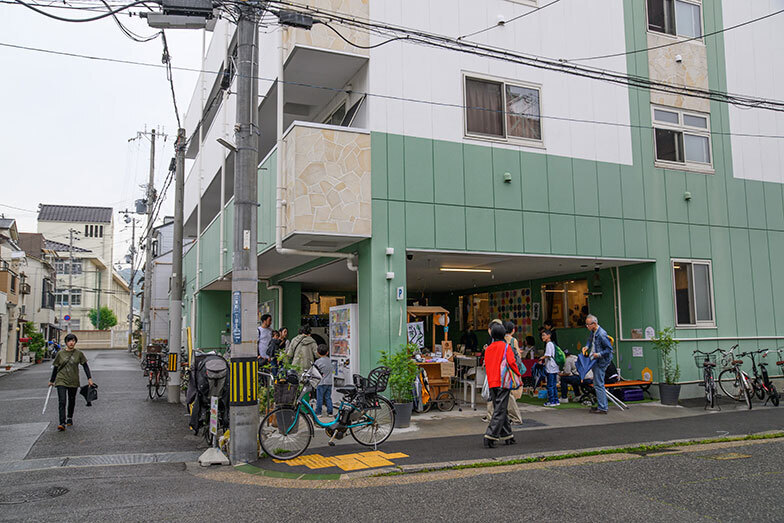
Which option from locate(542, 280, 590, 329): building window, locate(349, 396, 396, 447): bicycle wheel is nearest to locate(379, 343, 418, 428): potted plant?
locate(349, 396, 396, 447): bicycle wheel

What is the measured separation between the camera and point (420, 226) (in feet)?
39.1

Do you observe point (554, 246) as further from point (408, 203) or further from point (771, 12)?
point (771, 12)

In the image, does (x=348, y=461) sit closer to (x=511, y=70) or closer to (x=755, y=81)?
(x=511, y=70)

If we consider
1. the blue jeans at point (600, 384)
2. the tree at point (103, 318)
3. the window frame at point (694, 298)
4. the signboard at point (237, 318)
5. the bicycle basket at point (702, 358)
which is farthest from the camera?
the tree at point (103, 318)

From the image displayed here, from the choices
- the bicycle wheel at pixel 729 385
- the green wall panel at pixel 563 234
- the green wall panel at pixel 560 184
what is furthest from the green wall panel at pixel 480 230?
the bicycle wheel at pixel 729 385

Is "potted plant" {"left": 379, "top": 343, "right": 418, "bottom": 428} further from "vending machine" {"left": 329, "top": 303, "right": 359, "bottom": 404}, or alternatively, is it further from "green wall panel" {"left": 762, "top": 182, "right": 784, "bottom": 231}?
"green wall panel" {"left": 762, "top": 182, "right": 784, "bottom": 231}

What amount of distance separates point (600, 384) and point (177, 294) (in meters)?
11.1

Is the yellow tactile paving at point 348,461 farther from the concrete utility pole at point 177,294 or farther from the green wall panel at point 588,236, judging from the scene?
the concrete utility pole at point 177,294

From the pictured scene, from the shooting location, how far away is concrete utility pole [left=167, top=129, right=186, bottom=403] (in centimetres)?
1592

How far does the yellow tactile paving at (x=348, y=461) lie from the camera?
7.98 meters

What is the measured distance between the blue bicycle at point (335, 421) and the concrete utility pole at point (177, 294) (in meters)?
7.40

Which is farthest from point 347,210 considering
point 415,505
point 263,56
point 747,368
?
point 747,368

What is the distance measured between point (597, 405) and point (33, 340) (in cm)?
4144

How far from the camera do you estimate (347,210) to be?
11312 mm
